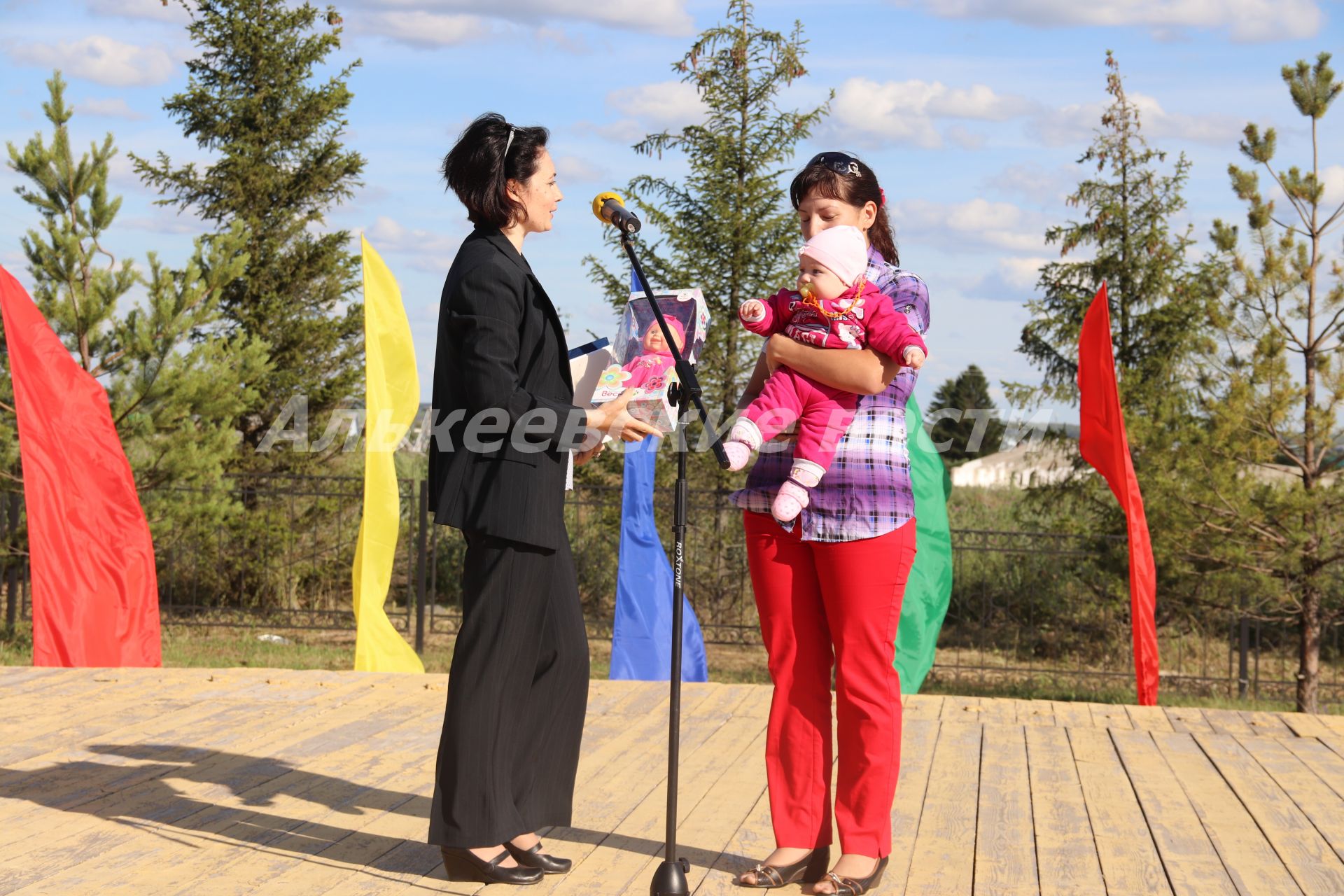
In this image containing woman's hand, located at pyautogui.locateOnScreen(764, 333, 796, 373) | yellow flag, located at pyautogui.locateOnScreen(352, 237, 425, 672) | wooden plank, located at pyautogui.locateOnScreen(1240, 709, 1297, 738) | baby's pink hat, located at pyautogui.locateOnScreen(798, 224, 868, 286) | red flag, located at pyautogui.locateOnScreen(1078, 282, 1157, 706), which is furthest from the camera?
yellow flag, located at pyautogui.locateOnScreen(352, 237, 425, 672)

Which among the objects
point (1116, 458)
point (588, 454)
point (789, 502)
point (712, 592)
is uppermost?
point (1116, 458)

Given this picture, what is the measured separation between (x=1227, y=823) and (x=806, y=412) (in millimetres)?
1949

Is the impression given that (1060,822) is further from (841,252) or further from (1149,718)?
(841,252)

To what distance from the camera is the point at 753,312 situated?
9.68 ft

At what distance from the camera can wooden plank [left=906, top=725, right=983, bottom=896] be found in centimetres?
321

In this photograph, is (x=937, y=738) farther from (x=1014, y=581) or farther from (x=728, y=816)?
(x=1014, y=581)

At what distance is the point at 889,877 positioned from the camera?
323 cm

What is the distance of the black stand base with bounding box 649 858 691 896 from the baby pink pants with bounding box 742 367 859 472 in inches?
37.1

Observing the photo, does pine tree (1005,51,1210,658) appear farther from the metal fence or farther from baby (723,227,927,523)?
baby (723,227,927,523)

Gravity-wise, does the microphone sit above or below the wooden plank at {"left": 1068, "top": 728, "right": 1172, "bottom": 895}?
above

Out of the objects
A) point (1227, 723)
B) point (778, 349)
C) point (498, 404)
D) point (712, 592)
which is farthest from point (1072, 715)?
point (712, 592)

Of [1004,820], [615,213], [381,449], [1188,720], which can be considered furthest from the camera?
[381,449]

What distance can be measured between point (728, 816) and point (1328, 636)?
1086 cm

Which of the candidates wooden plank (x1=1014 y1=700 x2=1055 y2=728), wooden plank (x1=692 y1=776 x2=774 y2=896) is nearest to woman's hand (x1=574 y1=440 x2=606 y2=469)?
wooden plank (x1=692 y1=776 x2=774 y2=896)
